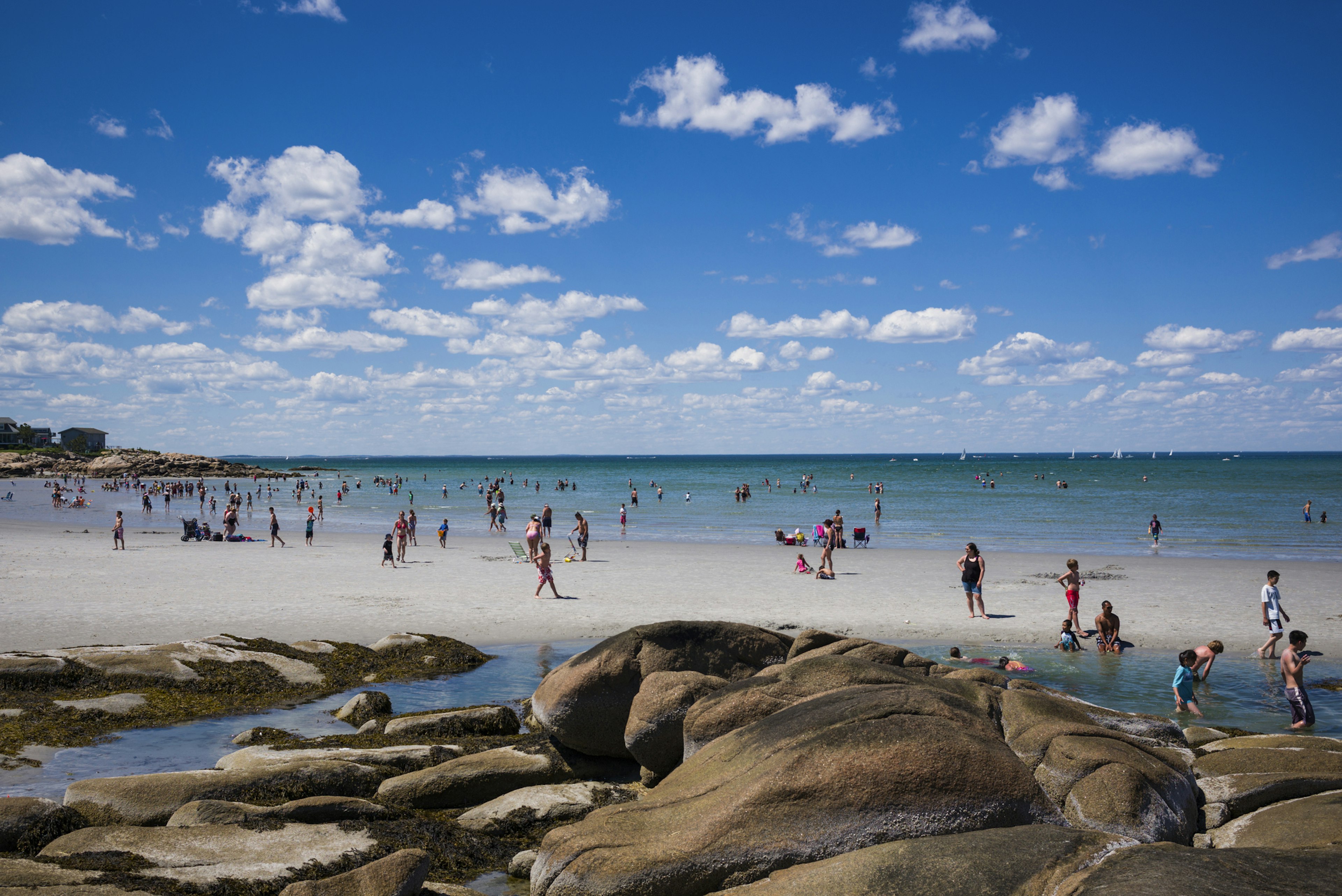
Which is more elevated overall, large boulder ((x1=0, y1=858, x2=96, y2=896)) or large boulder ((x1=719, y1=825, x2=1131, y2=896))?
large boulder ((x1=719, y1=825, x2=1131, y2=896))

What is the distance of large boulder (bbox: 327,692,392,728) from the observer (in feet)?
36.8

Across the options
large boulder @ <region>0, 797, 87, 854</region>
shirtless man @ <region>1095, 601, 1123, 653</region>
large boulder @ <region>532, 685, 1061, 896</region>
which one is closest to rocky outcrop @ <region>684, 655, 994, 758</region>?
large boulder @ <region>532, 685, 1061, 896</region>

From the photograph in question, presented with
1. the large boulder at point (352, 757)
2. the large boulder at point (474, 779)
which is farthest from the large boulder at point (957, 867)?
the large boulder at point (352, 757)

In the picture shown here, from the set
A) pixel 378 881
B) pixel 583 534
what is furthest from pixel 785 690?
pixel 583 534

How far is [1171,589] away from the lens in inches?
902

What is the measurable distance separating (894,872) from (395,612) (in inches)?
659

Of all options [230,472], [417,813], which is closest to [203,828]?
[417,813]

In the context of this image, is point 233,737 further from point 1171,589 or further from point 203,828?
point 1171,589

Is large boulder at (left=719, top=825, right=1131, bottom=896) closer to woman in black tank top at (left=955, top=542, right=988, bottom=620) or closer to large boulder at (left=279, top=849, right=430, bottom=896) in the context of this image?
large boulder at (left=279, top=849, right=430, bottom=896)

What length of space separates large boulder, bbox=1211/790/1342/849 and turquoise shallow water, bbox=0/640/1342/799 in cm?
467

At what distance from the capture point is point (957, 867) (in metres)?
4.54

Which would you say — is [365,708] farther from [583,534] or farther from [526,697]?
[583,534]

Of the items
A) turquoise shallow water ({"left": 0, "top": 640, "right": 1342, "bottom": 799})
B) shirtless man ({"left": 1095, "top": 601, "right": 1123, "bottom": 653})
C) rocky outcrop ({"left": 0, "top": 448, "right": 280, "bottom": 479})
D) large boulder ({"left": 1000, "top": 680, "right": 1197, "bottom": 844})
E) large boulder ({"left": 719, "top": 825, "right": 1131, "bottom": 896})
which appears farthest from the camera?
rocky outcrop ({"left": 0, "top": 448, "right": 280, "bottom": 479})

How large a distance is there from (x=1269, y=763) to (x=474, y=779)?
8064mm
